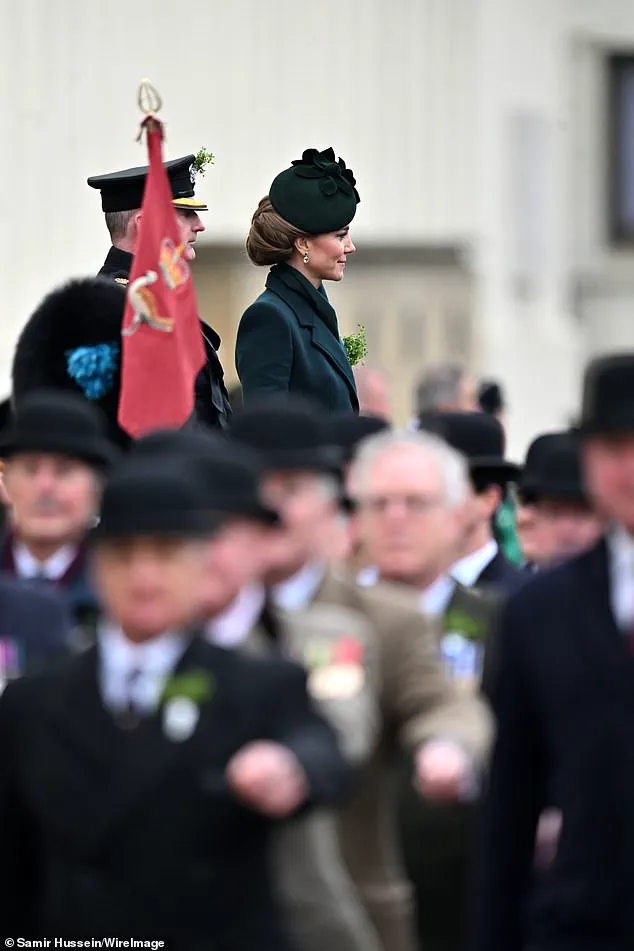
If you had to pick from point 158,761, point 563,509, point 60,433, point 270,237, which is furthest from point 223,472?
point 270,237

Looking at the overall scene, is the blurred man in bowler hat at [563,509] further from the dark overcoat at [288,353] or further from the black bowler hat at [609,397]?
the black bowler hat at [609,397]

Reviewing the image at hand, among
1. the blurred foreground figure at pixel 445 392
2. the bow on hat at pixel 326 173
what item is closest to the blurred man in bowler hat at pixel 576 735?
the bow on hat at pixel 326 173

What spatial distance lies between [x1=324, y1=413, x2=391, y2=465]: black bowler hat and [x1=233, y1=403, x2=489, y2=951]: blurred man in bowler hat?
78cm

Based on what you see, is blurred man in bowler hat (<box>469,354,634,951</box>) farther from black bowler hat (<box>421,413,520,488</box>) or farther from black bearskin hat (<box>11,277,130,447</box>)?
black bearskin hat (<box>11,277,130,447</box>)

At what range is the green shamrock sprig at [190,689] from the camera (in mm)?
4316

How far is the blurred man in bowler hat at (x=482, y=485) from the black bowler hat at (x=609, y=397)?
2142 millimetres

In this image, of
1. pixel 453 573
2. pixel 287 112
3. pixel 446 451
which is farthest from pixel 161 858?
pixel 287 112

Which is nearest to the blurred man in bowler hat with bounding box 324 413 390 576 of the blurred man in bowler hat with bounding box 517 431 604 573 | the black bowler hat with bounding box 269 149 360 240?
the blurred man in bowler hat with bounding box 517 431 604 573

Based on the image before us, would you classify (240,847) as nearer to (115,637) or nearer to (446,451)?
(115,637)

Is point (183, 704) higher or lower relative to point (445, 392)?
higher

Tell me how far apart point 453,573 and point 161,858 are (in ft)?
8.95

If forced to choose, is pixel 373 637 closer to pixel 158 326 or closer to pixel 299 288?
pixel 158 326

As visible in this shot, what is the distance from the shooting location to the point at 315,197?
777 centimetres

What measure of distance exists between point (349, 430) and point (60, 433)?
0.74 m
